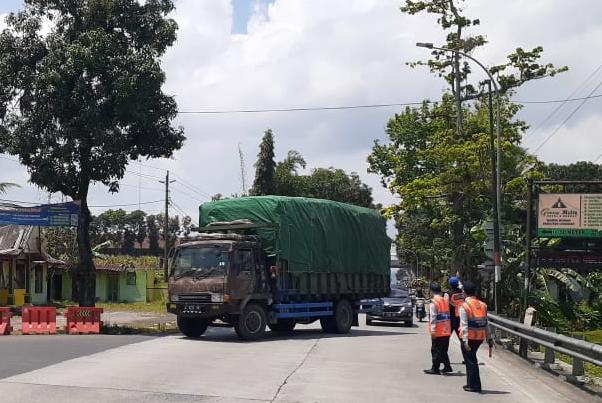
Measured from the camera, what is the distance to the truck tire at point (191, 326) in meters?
21.0

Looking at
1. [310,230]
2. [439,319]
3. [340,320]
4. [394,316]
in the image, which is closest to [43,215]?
[310,230]

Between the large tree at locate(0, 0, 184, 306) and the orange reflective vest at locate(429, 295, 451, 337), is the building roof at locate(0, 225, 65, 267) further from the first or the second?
the orange reflective vest at locate(429, 295, 451, 337)

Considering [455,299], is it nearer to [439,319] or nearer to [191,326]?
[439,319]

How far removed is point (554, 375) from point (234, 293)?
27.8ft

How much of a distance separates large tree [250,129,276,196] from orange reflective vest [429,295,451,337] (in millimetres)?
49311

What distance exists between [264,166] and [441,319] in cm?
4981

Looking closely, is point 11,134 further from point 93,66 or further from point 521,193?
point 521,193

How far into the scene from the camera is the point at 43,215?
23.6 m

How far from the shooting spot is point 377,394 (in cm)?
1098

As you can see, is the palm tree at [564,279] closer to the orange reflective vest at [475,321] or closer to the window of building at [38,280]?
the orange reflective vest at [475,321]

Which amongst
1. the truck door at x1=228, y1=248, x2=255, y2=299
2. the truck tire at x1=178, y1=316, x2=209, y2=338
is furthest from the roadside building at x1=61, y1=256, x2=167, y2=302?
the truck door at x1=228, y1=248, x2=255, y2=299

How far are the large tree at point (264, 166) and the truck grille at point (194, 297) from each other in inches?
1665

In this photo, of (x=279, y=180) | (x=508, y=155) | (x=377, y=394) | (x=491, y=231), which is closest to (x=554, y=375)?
(x=377, y=394)

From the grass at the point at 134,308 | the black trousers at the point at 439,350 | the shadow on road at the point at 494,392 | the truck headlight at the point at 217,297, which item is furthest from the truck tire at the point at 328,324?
the grass at the point at 134,308
